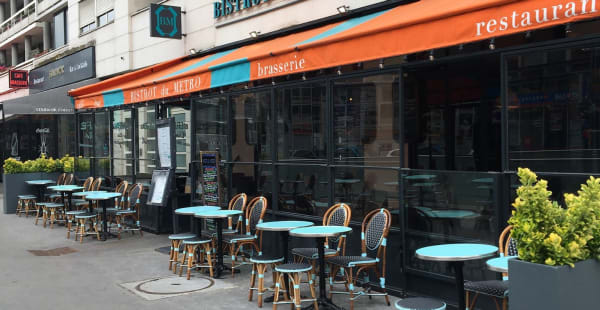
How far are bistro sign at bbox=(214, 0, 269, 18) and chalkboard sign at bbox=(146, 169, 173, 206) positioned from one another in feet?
11.3

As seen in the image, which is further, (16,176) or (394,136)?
(16,176)

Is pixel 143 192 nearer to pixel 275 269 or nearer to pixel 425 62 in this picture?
pixel 275 269

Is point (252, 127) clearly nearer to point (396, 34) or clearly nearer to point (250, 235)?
point (250, 235)

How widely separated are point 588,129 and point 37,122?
2550cm

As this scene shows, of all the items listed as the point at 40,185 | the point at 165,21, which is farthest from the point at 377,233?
the point at 40,185

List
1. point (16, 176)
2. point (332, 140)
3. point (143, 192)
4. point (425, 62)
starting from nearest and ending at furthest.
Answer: point (425, 62), point (332, 140), point (143, 192), point (16, 176)

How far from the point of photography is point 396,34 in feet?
17.6

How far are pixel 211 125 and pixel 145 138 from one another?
3.06 meters

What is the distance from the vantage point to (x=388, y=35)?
5.43 metres

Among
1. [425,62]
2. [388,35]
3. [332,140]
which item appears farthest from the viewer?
[332,140]

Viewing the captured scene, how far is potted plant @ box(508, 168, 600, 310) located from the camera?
9.87ft

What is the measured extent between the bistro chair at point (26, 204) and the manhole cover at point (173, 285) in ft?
28.0

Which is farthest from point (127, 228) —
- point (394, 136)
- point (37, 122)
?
point (37, 122)

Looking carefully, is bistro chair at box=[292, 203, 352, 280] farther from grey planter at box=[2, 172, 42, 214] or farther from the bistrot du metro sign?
grey planter at box=[2, 172, 42, 214]
